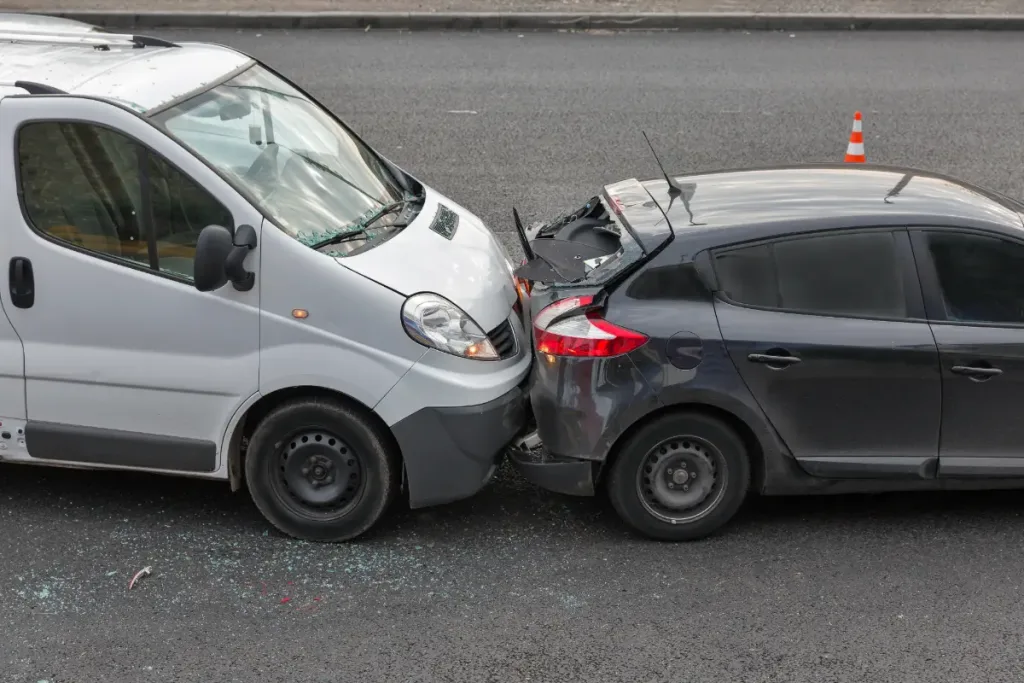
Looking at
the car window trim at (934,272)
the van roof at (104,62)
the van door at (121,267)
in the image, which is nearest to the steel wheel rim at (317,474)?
the van door at (121,267)

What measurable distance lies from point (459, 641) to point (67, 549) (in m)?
1.81

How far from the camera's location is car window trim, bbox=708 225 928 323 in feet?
15.8

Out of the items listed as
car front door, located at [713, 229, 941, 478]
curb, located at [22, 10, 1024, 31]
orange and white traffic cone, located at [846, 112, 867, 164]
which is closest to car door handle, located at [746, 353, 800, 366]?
car front door, located at [713, 229, 941, 478]

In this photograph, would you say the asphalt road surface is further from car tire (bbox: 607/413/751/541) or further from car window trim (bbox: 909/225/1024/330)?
car window trim (bbox: 909/225/1024/330)

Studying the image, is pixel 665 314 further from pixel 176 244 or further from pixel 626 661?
pixel 176 244

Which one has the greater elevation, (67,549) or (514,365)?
(514,365)

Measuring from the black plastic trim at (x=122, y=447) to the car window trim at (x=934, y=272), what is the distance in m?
3.06

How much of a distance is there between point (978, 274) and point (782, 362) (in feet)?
3.05

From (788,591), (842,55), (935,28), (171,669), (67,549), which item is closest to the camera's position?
(171,669)

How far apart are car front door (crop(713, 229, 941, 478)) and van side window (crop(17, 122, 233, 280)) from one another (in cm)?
222

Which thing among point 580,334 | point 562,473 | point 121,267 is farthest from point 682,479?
point 121,267

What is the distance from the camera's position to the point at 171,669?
4.12 m

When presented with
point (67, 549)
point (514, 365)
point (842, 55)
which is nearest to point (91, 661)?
point (67, 549)

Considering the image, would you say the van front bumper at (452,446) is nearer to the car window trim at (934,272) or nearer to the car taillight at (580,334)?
the car taillight at (580,334)
